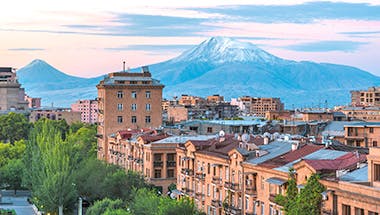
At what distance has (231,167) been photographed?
59.9 metres

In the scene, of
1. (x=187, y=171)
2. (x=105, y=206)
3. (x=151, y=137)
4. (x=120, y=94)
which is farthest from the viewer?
(x=120, y=94)

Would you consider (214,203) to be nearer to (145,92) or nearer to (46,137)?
(46,137)

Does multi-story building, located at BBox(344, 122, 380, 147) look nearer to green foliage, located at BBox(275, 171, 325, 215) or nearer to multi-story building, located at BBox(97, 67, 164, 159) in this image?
multi-story building, located at BBox(97, 67, 164, 159)

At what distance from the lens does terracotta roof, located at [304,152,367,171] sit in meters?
Result: 44.2

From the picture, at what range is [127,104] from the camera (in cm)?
11869

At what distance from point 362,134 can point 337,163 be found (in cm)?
4902

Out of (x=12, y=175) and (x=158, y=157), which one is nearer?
(x=158, y=157)

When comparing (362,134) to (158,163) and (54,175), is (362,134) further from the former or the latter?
(54,175)

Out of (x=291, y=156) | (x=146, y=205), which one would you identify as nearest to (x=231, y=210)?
(x=146, y=205)

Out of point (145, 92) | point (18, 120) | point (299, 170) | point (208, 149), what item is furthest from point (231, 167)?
point (18, 120)

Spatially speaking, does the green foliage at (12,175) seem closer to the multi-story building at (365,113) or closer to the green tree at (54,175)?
the green tree at (54,175)

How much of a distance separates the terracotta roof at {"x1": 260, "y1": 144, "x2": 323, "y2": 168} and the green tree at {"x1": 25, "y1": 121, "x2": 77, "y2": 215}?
1377 inches

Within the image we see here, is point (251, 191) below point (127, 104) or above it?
below

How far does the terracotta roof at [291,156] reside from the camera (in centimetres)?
5167
